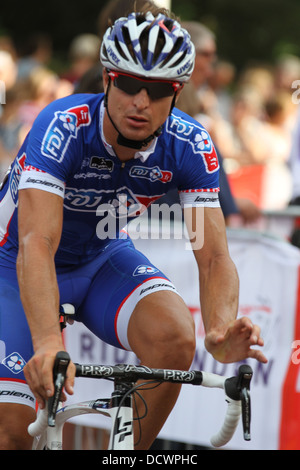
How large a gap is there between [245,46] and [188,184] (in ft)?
70.3

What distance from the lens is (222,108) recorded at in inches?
660

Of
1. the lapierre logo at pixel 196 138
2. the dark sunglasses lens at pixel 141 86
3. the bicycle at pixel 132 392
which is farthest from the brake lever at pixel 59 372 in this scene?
the lapierre logo at pixel 196 138

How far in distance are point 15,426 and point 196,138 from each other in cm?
162

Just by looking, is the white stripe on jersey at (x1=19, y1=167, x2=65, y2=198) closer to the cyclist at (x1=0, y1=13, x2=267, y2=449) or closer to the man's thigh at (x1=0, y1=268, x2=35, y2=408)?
the cyclist at (x1=0, y1=13, x2=267, y2=449)

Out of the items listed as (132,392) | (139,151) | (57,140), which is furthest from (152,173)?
(132,392)

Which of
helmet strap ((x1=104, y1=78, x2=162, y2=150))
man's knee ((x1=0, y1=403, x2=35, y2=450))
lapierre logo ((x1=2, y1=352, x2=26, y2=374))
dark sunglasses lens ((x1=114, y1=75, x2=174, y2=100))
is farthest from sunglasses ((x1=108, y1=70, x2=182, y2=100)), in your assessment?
man's knee ((x1=0, y1=403, x2=35, y2=450))

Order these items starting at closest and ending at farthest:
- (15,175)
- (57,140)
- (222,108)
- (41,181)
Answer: (41,181), (57,140), (15,175), (222,108)

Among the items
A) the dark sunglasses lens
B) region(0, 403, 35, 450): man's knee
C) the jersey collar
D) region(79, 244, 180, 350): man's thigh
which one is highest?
the dark sunglasses lens

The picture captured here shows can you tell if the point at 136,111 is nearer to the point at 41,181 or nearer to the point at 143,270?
the point at 41,181

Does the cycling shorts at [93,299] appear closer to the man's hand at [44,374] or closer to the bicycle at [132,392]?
the bicycle at [132,392]

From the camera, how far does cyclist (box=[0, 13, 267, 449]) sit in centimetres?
379

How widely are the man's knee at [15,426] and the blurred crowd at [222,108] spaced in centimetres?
273

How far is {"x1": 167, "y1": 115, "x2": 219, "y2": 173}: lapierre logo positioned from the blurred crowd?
1.95m

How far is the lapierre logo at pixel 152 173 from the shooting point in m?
4.18
